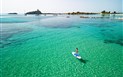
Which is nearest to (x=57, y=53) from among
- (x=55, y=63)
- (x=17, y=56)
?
(x=55, y=63)

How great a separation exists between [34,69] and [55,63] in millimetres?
3280

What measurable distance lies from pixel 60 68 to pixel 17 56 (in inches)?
327

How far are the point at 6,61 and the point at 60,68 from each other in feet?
27.9

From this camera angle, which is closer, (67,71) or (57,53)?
(67,71)

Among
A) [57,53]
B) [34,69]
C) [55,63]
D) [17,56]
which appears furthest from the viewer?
[57,53]

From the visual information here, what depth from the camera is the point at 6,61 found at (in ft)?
57.8

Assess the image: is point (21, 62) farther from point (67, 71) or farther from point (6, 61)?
point (67, 71)

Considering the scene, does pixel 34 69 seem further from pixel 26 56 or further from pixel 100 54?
pixel 100 54

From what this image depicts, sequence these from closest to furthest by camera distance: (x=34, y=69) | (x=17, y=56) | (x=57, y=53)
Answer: (x=34, y=69)
(x=17, y=56)
(x=57, y=53)

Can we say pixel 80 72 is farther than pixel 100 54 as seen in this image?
No

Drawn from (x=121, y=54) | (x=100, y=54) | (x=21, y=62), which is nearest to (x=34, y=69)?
(x=21, y=62)

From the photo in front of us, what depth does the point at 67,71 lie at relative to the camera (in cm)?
1484

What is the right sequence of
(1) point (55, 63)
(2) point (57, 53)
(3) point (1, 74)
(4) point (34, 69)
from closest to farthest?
(3) point (1, 74) → (4) point (34, 69) → (1) point (55, 63) → (2) point (57, 53)

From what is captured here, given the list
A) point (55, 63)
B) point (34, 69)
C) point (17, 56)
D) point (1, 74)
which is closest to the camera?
point (1, 74)
